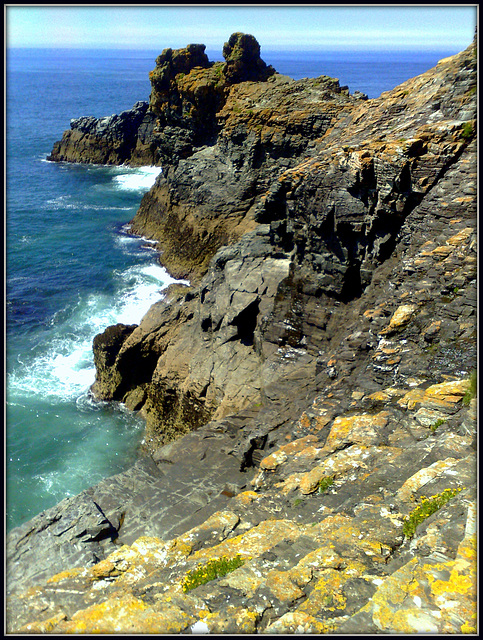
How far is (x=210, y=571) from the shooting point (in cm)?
771

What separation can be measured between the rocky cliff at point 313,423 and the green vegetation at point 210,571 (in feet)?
0.13

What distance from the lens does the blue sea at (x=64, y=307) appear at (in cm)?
2345

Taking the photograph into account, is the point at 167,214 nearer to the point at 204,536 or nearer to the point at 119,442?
the point at 119,442

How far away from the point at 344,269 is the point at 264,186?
20.6m

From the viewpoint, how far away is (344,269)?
65.3ft

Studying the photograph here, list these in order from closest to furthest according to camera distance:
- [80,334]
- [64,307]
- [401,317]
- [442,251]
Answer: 1. [401,317]
2. [442,251]
3. [80,334]
4. [64,307]

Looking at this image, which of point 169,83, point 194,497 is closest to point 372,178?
point 194,497

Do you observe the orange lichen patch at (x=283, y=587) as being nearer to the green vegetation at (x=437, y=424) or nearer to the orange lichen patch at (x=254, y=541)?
the orange lichen patch at (x=254, y=541)

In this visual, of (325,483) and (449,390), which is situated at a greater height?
(449,390)

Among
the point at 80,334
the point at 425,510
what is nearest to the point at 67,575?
the point at 425,510

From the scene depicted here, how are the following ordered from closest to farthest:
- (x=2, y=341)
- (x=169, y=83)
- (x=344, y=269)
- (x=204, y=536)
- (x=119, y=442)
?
(x=204, y=536) → (x=2, y=341) → (x=344, y=269) → (x=119, y=442) → (x=169, y=83)

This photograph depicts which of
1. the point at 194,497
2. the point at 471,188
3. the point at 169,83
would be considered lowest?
the point at 194,497

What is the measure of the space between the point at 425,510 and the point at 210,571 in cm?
375

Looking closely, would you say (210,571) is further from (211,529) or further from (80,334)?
(80,334)
